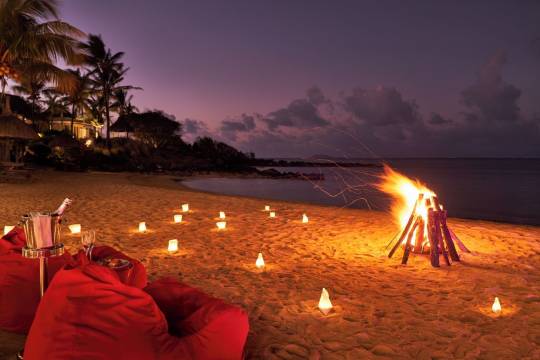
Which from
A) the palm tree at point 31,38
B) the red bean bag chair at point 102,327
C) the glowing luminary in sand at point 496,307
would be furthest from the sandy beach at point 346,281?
the palm tree at point 31,38

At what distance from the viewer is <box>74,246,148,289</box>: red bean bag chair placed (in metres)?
Answer: 2.40

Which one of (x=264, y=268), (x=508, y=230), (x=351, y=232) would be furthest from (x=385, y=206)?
(x=264, y=268)

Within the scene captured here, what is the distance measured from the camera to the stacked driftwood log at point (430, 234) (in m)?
4.92

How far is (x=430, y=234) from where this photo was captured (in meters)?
4.94

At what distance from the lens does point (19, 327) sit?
9.05ft

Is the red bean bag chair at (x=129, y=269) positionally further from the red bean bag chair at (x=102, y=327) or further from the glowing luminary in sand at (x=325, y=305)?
the glowing luminary in sand at (x=325, y=305)

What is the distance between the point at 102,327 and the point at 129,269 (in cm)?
55

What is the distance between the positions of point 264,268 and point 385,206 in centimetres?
1398

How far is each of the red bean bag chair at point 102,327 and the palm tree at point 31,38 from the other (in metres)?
13.2

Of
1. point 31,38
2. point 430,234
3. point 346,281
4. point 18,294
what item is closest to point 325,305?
point 346,281

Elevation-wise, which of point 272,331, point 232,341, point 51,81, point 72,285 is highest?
point 51,81

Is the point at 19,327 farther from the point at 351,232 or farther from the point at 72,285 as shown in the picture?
the point at 351,232

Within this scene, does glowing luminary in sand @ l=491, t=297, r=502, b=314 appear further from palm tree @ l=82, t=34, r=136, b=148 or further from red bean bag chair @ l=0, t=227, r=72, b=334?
palm tree @ l=82, t=34, r=136, b=148

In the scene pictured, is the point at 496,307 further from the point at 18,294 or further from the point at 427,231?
the point at 18,294
